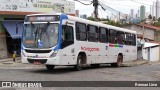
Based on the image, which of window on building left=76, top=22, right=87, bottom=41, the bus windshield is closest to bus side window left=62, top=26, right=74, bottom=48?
the bus windshield

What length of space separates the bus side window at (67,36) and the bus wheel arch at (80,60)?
1.50 m

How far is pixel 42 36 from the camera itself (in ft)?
61.6

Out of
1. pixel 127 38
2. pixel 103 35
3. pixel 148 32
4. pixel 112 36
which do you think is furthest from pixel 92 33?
pixel 148 32

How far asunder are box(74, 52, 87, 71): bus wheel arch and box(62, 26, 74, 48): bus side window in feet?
4.92

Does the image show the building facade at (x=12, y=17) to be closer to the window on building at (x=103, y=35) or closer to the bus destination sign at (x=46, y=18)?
the window on building at (x=103, y=35)

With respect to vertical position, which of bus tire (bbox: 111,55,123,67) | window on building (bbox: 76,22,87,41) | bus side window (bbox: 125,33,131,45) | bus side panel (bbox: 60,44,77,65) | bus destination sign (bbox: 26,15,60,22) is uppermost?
bus destination sign (bbox: 26,15,60,22)

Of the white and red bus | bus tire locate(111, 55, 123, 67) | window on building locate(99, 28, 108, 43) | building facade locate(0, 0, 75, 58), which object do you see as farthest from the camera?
building facade locate(0, 0, 75, 58)

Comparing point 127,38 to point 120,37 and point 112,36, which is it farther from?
point 112,36

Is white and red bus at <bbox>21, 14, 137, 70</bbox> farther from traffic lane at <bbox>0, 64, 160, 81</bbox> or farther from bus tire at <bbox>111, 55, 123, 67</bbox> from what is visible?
bus tire at <bbox>111, 55, 123, 67</bbox>

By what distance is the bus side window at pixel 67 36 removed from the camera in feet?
62.0

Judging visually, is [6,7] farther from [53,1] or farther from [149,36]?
[149,36]

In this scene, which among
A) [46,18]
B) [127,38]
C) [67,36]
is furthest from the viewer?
[127,38]

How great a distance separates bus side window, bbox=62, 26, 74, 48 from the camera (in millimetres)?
18906

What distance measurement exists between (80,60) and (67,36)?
2353mm
